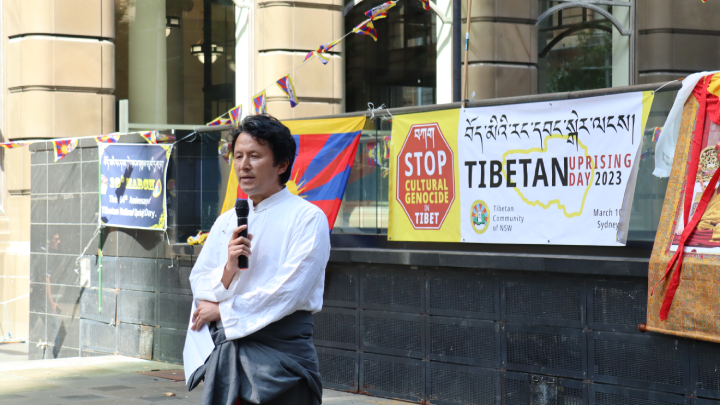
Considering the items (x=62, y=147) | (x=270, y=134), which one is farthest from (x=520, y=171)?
(x=62, y=147)

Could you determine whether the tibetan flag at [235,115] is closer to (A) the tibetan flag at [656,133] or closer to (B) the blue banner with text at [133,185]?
(B) the blue banner with text at [133,185]

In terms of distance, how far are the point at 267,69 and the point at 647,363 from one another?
9.49 meters

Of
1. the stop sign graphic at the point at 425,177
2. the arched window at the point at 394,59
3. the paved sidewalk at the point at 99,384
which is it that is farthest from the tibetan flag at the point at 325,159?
the arched window at the point at 394,59

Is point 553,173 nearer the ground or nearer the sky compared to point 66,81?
nearer the ground

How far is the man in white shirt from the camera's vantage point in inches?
141

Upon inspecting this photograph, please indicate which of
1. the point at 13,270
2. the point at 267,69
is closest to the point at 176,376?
the point at 13,270

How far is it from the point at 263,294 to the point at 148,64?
459 inches

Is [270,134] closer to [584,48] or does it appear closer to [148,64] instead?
[148,64]

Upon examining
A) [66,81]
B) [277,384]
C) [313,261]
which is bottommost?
[277,384]

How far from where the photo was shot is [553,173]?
675 cm

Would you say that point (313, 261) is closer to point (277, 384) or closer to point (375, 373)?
point (277, 384)

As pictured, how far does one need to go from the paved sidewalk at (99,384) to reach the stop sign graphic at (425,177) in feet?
5.56

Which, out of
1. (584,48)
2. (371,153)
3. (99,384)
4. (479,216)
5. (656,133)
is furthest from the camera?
(584,48)

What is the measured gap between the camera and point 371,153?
8109 mm
